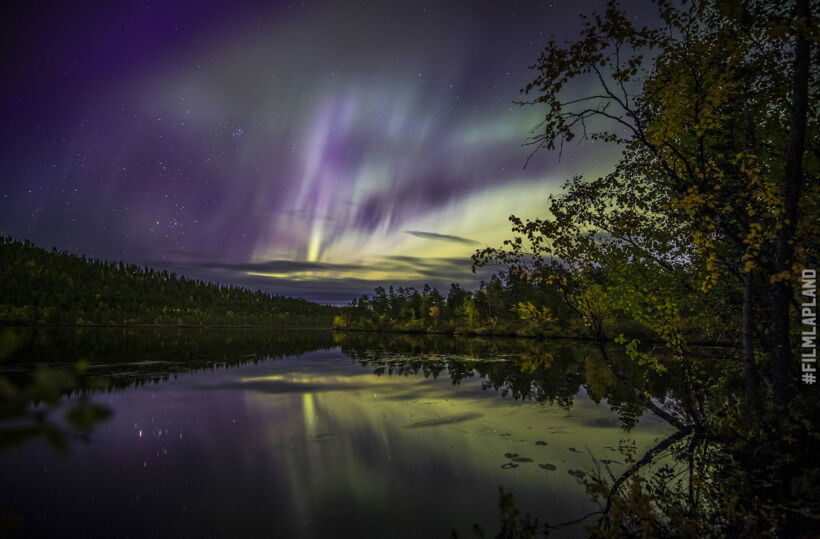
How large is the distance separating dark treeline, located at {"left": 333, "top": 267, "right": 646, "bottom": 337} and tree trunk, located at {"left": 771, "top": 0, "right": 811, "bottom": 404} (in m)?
4.72

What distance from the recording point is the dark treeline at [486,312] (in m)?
30.7

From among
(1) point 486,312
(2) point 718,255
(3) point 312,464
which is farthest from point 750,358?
→ (1) point 486,312

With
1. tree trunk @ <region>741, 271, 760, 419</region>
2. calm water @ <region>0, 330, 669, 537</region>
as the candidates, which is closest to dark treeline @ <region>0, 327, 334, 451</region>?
calm water @ <region>0, 330, 669, 537</region>

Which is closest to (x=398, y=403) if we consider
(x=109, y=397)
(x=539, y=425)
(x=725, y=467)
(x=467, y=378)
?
(x=539, y=425)

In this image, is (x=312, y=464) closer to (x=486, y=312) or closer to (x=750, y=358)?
(x=750, y=358)

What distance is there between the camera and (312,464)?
10453 millimetres

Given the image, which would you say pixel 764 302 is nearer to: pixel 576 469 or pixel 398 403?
pixel 576 469

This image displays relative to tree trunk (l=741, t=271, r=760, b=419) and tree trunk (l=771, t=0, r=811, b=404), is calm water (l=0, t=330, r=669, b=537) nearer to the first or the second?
tree trunk (l=741, t=271, r=760, b=419)

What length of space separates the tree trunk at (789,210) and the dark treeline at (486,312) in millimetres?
4720

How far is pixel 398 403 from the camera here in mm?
17953

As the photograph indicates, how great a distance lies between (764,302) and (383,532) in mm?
12579

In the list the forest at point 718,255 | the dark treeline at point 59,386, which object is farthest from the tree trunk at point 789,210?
the dark treeline at point 59,386

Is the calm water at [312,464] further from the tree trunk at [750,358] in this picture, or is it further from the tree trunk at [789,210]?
the tree trunk at [789,210]

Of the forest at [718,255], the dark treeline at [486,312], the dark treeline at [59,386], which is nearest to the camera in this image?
the dark treeline at [59,386]
